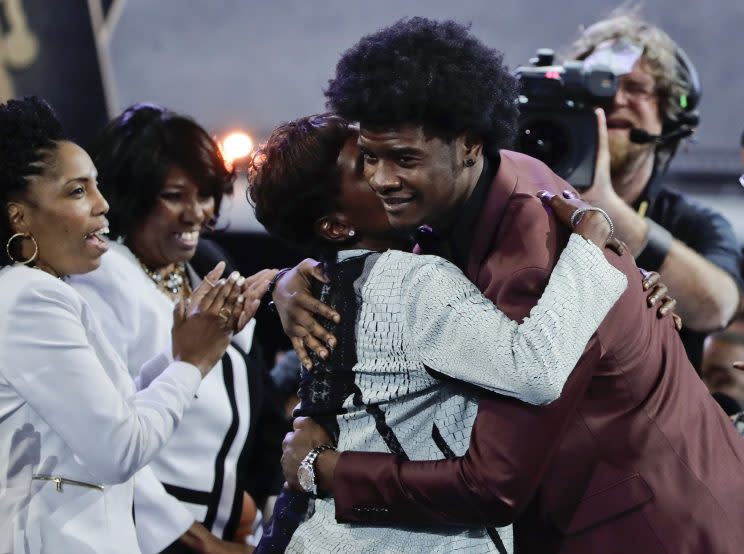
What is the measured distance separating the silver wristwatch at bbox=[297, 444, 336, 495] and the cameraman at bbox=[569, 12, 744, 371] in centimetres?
110

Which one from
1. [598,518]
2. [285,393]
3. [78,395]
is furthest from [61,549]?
[285,393]

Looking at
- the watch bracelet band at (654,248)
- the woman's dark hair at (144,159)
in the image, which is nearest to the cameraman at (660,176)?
the watch bracelet band at (654,248)

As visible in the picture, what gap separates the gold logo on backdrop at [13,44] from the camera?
3.91m

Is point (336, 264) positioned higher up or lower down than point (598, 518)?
higher up

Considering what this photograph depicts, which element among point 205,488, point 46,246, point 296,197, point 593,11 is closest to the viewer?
point 296,197

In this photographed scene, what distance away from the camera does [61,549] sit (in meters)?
1.71

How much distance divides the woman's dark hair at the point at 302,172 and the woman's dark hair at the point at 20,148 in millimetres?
426

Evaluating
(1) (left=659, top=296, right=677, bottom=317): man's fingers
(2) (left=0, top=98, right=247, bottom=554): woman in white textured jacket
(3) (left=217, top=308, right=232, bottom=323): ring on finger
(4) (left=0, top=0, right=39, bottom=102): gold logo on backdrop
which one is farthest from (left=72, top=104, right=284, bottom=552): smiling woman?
(4) (left=0, top=0, right=39, bottom=102): gold logo on backdrop

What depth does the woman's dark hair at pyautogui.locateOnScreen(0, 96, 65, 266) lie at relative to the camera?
1.78 metres

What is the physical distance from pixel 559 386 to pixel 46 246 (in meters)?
0.99

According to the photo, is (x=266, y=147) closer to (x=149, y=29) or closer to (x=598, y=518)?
(x=598, y=518)

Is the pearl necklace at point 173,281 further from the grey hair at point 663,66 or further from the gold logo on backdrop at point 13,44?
the gold logo on backdrop at point 13,44

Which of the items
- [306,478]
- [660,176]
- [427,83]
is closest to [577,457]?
[306,478]

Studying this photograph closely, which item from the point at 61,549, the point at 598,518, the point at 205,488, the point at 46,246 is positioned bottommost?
the point at 205,488
